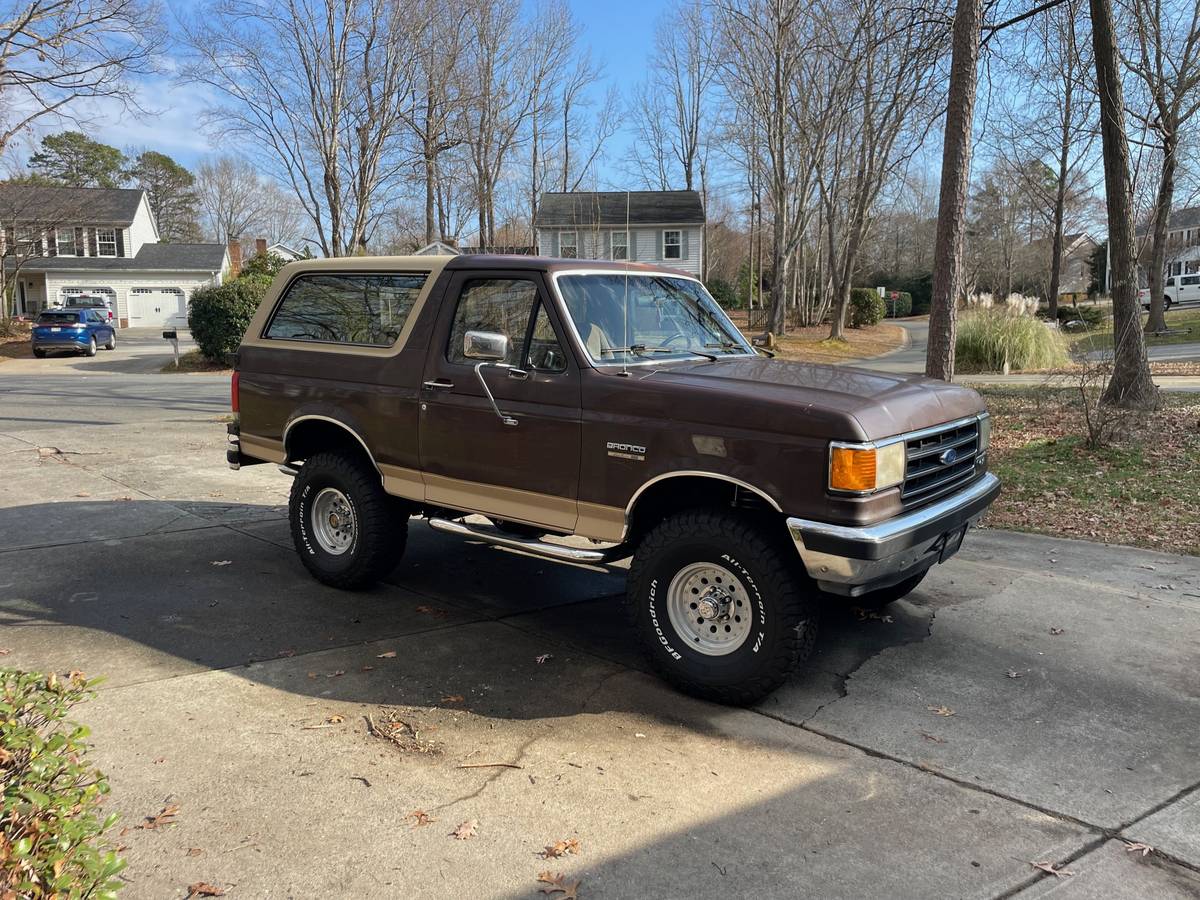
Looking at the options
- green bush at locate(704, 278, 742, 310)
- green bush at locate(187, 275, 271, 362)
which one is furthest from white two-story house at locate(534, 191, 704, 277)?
green bush at locate(187, 275, 271, 362)

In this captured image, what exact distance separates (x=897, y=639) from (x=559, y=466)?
2.17 meters

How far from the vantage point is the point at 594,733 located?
3816 millimetres

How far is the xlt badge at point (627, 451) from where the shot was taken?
414cm

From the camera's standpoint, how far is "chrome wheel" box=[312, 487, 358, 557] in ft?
18.5

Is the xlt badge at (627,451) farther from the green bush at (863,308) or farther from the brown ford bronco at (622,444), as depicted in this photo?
the green bush at (863,308)

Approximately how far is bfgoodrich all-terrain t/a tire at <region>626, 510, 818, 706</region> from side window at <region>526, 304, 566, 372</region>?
3.29 feet

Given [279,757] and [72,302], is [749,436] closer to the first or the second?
[279,757]

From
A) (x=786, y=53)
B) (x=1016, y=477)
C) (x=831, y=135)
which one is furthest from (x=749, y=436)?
(x=831, y=135)

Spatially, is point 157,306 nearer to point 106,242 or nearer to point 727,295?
point 106,242

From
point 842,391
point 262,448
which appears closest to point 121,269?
point 262,448

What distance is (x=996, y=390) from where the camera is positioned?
598 inches

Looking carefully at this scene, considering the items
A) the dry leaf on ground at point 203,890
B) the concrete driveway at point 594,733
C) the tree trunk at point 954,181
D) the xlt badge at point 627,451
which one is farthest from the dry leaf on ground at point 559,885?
the tree trunk at point 954,181

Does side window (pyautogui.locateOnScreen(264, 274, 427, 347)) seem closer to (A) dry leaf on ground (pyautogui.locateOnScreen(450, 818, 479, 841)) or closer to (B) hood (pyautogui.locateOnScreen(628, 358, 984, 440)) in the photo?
(B) hood (pyautogui.locateOnScreen(628, 358, 984, 440))

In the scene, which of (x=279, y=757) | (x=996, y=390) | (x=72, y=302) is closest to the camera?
(x=279, y=757)
